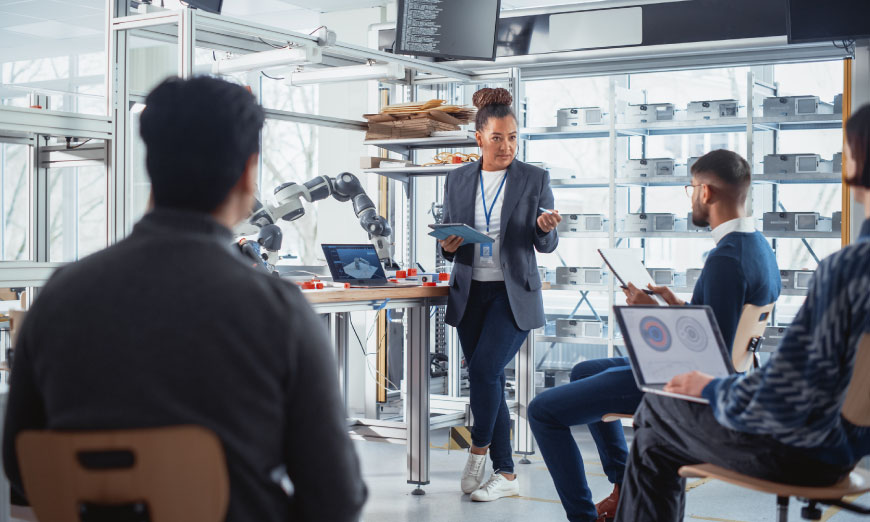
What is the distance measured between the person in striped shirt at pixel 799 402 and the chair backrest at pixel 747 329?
1.49 ft

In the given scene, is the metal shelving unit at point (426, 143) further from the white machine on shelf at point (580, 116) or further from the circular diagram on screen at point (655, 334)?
the circular diagram on screen at point (655, 334)

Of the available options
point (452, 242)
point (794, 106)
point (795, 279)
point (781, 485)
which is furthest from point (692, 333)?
point (794, 106)

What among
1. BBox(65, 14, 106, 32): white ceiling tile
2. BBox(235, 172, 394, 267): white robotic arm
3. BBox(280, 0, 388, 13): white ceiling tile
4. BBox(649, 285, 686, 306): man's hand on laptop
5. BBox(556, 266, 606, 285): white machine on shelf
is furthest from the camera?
BBox(65, 14, 106, 32): white ceiling tile

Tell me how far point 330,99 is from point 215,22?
4.00 meters

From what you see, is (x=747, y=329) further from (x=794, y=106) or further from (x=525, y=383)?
(x=794, y=106)

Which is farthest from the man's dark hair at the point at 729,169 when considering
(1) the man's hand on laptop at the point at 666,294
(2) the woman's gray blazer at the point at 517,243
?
(2) the woman's gray blazer at the point at 517,243

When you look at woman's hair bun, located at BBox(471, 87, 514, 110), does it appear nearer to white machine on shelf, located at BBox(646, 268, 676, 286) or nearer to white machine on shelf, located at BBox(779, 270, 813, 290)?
white machine on shelf, located at BBox(646, 268, 676, 286)

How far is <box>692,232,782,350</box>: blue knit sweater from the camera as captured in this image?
2.49 meters

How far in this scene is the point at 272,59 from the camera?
368 centimetres

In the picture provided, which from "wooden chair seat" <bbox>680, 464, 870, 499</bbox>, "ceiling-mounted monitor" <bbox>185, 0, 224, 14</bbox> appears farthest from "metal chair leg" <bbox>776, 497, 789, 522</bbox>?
"ceiling-mounted monitor" <bbox>185, 0, 224, 14</bbox>

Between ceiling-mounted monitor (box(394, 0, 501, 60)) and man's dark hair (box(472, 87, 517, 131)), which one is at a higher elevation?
ceiling-mounted monitor (box(394, 0, 501, 60))

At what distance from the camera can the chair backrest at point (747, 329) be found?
8.25ft

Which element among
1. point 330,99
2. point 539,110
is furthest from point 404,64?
point 539,110

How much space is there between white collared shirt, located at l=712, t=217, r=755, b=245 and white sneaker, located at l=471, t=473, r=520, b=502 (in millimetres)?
1637
